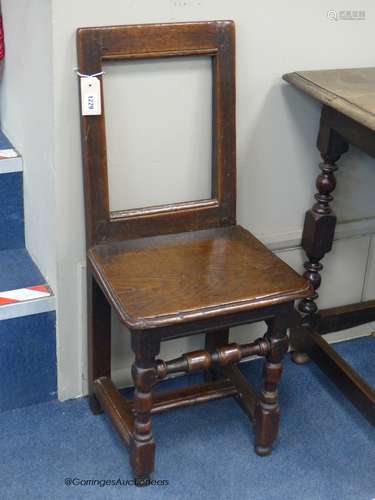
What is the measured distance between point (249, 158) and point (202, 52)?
0.33 meters

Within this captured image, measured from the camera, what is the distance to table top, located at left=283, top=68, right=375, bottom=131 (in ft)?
5.53

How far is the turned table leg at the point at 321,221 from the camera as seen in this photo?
6.43 ft

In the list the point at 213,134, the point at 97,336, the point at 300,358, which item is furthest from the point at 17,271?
the point at 300,358

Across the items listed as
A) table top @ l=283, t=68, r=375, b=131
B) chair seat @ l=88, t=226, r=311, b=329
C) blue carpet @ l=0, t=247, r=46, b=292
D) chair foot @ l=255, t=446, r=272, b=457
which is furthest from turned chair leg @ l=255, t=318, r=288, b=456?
blue carpet @ l=0, t=247, r=46, b=292

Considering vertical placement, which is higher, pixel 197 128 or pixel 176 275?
pixel 197 128

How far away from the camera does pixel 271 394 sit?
183cm

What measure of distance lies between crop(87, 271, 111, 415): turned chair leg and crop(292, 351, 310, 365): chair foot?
577 millimetres

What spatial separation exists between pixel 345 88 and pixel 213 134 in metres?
0.33

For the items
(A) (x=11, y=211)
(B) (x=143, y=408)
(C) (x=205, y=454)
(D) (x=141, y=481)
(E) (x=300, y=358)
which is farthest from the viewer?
(E) (x=300, y=358)

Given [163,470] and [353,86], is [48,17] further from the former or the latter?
[163,470]

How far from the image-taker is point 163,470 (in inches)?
73.0

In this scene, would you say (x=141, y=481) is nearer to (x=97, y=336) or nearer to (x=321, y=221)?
(x=97, y=336)

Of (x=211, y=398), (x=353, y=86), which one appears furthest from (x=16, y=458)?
(x=353, y=86)

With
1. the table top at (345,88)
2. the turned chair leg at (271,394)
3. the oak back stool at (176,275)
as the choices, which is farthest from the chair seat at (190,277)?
the table top at (345,88)
